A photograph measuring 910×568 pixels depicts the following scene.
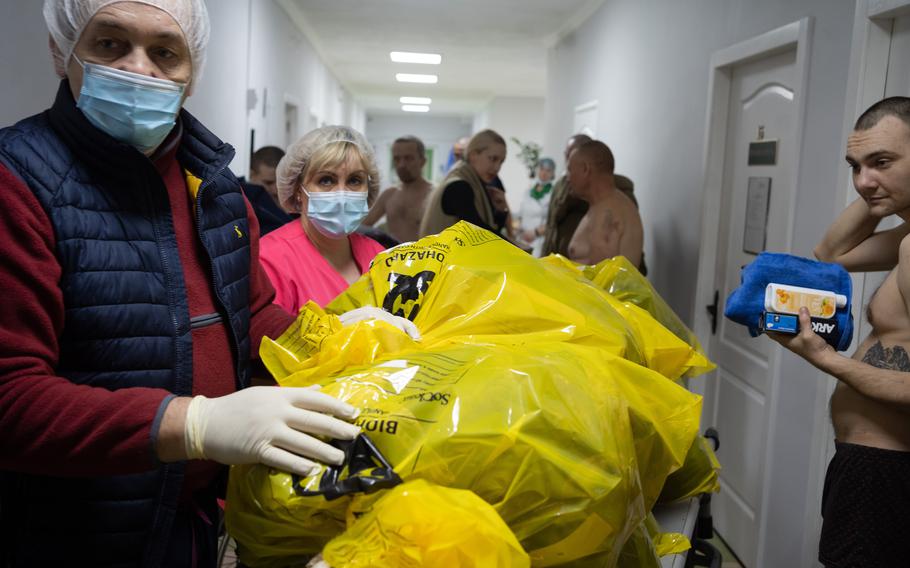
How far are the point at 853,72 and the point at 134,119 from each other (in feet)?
6.69

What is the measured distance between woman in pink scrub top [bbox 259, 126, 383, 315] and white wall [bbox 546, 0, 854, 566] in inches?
56.9

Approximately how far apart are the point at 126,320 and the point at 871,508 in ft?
5.17

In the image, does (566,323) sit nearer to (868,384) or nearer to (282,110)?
(868,384)

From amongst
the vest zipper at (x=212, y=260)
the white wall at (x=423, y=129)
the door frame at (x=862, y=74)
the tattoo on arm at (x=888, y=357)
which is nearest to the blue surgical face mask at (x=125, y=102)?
the vest zipper at (x=212, y=260)

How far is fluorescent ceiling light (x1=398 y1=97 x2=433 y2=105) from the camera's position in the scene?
15.5m

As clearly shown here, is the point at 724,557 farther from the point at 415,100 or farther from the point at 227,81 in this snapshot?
the point at 415,100

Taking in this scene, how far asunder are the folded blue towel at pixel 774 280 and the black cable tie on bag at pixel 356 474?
3.09 feet

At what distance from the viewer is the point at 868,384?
1.58 meters

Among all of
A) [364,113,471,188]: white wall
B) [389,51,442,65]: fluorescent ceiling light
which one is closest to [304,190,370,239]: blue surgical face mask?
[389,51,442,65]: fluorescent ceiling light

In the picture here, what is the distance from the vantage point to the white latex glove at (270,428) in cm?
84

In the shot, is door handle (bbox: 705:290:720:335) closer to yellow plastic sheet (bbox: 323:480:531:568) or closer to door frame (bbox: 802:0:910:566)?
door frame (bbox: 802:0:910:566)

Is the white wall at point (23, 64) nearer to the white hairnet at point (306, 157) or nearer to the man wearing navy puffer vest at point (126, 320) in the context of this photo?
the white hairnet at point (306, 157)

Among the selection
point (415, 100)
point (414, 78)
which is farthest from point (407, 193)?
point (415, 100)

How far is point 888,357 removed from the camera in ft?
5.32
